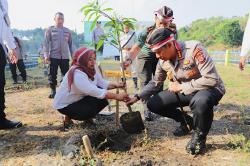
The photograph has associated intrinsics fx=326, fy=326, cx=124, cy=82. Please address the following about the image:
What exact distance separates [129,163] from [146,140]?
2.24ft

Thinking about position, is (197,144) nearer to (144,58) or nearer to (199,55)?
(199,55)

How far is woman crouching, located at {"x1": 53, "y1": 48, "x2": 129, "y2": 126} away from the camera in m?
3.82

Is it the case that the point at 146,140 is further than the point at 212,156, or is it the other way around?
the point at 146,140

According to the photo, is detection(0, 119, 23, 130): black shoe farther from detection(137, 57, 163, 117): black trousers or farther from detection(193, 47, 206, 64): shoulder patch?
detection(193, 47, 206, 64): shoulder patch

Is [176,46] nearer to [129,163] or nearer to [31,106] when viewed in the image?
[129,163]

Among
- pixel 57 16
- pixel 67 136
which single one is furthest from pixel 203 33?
pixel 67 136

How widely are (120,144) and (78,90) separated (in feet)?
2.72

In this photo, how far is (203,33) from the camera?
46781mm

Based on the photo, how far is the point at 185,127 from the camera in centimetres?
404

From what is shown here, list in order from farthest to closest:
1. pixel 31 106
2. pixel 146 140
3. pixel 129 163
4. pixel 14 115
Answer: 1. pixel 31 106
2. pixel 14 115
3. pixel 146 140
4. pixel 129 163

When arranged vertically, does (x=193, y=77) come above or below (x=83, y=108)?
above

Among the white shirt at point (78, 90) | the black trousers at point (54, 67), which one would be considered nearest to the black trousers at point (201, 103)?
the white shirt at point (78, 90)

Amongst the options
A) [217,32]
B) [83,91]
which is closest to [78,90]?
[83,91]

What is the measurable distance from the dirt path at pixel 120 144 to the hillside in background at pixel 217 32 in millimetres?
34691
